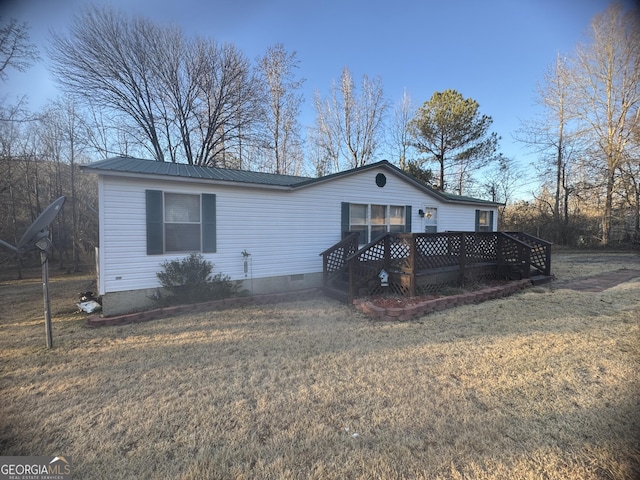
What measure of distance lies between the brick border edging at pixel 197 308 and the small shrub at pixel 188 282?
234mm

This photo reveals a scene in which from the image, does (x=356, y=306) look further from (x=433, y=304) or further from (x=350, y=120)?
(x=350, y=120)

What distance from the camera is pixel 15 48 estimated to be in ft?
9.51

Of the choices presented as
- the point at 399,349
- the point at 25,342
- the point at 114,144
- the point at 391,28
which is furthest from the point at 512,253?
the point at 114,144

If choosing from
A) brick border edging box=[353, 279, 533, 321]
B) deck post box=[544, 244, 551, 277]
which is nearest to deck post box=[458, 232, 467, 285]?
brick border edging box=[353, 279, 533, 321]

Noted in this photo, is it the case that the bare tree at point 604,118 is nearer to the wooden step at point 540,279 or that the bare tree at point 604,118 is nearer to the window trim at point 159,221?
the wooden step at point 540,279

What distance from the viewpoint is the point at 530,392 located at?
2.71 meters

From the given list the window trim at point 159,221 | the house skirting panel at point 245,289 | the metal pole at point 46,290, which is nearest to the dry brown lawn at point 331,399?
the metal pole at point 46,290

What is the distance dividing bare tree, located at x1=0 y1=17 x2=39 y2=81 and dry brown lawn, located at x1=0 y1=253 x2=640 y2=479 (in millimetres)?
3350

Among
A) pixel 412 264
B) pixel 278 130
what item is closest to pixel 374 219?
pixel 412 264

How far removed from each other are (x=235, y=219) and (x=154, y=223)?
1.67 meters

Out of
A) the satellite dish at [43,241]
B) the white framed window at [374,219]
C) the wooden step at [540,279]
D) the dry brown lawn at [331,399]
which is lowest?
the dry brown lawn at [331,399]

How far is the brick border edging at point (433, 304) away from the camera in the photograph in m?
5.04

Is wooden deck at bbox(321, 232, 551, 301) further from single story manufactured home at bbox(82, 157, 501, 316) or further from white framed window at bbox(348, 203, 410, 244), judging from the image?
white framed window at bbox(348, 203, 410, 244)

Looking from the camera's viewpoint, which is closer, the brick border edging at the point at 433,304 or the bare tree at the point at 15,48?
the bare tree at the point at 15,48
